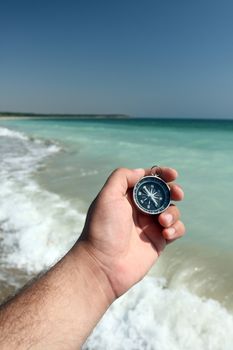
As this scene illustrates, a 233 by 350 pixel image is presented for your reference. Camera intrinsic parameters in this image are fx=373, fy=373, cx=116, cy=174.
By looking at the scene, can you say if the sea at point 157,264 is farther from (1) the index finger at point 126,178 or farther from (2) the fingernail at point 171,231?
(1) the index finger at point 126,178

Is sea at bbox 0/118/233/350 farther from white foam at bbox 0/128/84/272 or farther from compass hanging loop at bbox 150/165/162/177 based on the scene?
compass hanging loop at bbox 150/165/162/177

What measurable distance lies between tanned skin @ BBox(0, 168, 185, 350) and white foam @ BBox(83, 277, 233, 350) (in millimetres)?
1044

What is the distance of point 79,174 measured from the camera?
10422mm

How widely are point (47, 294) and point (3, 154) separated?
13.8 meters

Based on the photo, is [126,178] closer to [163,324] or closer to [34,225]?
[163,324]

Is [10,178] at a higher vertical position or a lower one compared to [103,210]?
lower

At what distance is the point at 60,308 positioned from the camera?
2191 mm

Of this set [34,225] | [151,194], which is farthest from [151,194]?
[34,225]

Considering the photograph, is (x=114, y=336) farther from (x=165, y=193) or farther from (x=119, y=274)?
(x=165, y=193)

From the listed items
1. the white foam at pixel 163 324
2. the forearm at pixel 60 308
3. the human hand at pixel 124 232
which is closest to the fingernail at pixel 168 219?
the human hand at pixel 124 232

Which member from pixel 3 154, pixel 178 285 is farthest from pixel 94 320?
pixel 3 154

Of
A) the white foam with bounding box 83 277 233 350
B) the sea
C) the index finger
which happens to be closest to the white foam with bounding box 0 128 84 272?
the sea

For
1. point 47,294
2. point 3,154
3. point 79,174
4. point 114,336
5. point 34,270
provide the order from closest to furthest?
1. point 47,294
2. point 114,336
3. point 34,270
4. point 79,174
5. point 3,154

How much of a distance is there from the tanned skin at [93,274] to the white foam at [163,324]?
1.04m
